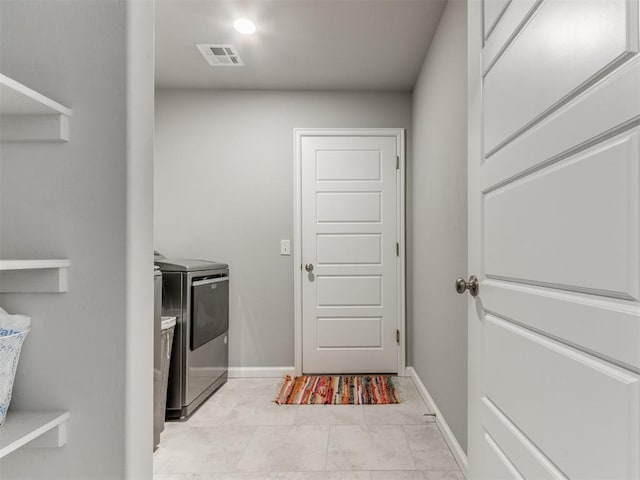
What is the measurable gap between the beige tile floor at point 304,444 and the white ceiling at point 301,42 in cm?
244

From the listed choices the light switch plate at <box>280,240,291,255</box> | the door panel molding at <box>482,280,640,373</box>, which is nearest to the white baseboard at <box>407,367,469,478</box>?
the door panel molding at <box>482,280,640,373</box>

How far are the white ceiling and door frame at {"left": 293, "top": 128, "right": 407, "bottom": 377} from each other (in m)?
0.37

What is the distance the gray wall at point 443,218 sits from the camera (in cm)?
202

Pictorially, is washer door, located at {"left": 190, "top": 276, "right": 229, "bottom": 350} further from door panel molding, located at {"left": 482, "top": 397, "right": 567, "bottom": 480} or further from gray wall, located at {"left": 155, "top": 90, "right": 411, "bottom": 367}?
door panel molding, located at {"left": 482, "top": 397, "right": 567, "bottom": 480}

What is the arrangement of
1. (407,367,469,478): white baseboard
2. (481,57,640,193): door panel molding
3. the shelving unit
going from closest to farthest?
1. (481,57,640,193): door panel molding
2. the shelving unit
3. (407,367,469,478): white baseboard

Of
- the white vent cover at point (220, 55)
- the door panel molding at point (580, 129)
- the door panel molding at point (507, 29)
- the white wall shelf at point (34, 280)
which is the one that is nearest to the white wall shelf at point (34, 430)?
the white wall shelf at point (34, 280)

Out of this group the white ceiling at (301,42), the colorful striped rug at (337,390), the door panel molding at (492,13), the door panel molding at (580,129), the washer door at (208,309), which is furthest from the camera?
the colorful striped rug at (337,390)

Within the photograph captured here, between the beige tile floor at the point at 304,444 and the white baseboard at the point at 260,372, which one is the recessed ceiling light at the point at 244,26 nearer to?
the beige tile floor at the point at 304,444

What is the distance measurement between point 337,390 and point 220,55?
2.60 meters

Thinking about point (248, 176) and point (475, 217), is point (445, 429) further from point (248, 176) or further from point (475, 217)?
point (248, 176)

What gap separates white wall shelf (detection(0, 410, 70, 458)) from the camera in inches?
33.6

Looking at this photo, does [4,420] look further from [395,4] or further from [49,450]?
[395,4]

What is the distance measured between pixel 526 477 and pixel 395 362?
260 cm

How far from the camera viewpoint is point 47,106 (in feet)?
3.04
